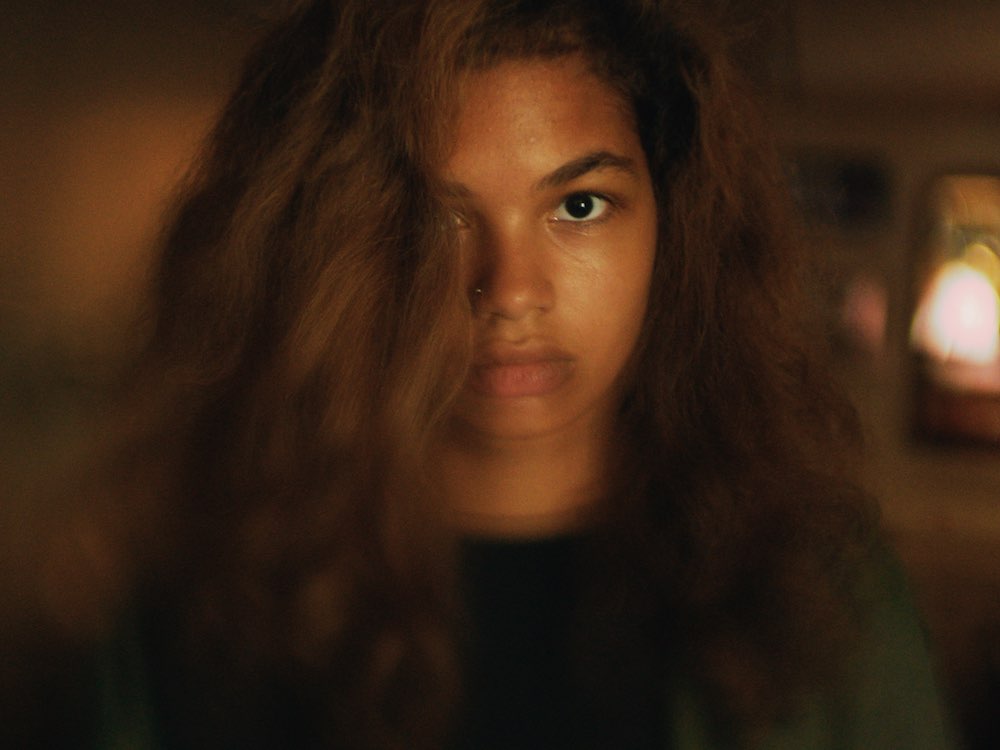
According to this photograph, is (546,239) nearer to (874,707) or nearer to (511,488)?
(511,488)

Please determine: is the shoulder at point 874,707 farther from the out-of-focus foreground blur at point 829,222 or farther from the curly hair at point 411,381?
the out-of-focus foreground blur at point 829,222

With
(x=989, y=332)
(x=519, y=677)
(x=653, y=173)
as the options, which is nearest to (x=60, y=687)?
(x=519, y=677)

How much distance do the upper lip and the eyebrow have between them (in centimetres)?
9

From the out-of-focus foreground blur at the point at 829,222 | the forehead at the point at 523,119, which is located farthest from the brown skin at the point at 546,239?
the out-of-focus foreground blur at the point at 829,222

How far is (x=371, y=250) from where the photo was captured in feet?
1.69

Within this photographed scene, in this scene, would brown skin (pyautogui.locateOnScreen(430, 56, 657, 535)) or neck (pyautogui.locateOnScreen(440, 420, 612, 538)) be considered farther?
neck (pyautogui.locateOnScreen(440, 420, 612, 538))

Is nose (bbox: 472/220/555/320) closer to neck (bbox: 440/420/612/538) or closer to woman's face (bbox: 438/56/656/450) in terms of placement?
woman's face (bbox: 438/56/656/450)

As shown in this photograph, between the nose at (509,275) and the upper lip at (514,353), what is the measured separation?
2 cm

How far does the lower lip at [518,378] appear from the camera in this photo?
0.53 meters

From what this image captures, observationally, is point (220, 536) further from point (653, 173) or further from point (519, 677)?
point (653, 173)

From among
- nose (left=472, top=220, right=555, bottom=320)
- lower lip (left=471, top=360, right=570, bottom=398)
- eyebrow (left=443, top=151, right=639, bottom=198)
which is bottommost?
lower lip (left=471, top=360, right=570, bottom=398)

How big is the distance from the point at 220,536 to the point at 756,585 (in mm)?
384

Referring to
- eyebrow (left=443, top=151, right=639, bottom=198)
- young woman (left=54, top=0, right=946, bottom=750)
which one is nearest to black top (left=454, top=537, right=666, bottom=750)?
young woman (left=54, top=0, right=946, bottom=750)

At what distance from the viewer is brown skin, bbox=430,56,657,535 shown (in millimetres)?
499
